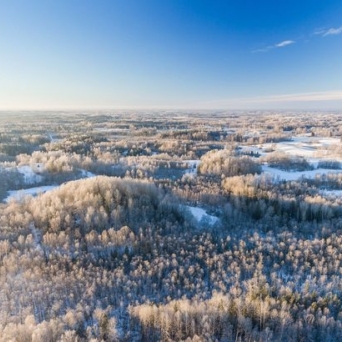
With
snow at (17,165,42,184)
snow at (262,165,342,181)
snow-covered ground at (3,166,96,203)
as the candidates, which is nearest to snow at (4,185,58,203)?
snow-covered ground at (3,166,96,203)

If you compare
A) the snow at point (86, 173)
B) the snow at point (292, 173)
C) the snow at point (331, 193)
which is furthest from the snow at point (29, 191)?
the snow at point (331, 193)

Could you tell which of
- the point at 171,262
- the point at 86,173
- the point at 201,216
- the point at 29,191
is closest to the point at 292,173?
the point at 201,216

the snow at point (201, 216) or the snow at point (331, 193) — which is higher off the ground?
the snow at point (201, 216)

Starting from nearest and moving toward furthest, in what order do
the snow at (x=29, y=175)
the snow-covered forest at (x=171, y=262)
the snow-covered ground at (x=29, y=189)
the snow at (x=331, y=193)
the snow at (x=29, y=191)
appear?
the snow-covered forest at (x=171, y=262) → the snow-covered ground at (x=29, y=189) → the snow at (x=29, y=191) → the snow at (x=331, y=193) → the snow at (x=29, y=175)

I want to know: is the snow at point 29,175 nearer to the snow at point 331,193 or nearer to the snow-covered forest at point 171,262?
the snow-covered forest at point 171,262

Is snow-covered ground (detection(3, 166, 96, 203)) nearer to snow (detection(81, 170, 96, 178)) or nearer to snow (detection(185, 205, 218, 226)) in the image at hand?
snow (detection(81, 170, 96, 178))

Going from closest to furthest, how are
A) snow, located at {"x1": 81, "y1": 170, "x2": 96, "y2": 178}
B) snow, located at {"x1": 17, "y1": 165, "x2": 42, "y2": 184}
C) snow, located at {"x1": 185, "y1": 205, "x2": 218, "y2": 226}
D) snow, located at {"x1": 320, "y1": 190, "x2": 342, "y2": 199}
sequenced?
snow, located at {"x1": 185, "y1": 205, "x2": 218, "y2": 226} < snow, located at {"x1": 320, "y1": 190, "x2": 342, "y2": 199} < snow, located at {"x1": 17, "y1": 165, "x2": 42, "y2": 184} < snow, located at {"x1": 81, "y1": 170, "x2": 96, "y2": 178}

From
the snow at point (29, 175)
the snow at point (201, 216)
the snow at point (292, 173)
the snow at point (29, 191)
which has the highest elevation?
the snow at point (29, 175)

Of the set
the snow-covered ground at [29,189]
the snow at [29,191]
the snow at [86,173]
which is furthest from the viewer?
the snow at [86,173]

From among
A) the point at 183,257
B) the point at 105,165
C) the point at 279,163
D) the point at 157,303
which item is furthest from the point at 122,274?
the point at 279,163
